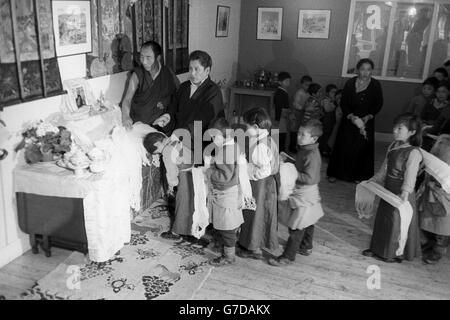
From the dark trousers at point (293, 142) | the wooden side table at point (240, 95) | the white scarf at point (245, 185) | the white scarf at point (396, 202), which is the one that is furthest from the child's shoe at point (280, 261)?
the wooden side table at point (240, 95)

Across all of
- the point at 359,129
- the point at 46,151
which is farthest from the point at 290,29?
the point at 46,151

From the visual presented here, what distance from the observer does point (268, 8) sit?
709 cm

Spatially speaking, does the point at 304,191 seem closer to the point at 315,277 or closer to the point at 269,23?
the point at 315,277

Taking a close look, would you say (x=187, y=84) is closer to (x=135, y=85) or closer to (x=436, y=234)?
(x=135, y=85)

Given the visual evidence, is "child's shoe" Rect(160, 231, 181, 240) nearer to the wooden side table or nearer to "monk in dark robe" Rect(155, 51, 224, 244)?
"monk in dark robe" Rect(155, 51, 224, 244)

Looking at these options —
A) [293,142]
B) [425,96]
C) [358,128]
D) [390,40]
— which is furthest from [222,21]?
[425,96]

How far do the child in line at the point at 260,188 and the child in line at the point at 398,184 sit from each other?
80cm

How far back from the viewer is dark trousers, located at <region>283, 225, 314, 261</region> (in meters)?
3.17

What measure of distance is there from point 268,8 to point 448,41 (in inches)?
108

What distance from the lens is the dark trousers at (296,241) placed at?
317 cm

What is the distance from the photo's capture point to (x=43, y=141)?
296 cm

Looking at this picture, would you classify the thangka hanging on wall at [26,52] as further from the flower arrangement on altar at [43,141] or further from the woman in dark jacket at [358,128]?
the woman in dark jacket at [358,128]

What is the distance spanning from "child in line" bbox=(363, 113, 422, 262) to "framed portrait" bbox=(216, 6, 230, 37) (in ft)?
12.2

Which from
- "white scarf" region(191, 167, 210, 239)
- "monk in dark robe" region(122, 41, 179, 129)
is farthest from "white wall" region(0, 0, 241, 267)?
"white scarf" region(191, 167, 210, 239)
